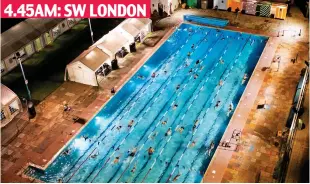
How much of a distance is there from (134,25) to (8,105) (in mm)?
18747

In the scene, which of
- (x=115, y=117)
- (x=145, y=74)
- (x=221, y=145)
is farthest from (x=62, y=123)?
(x=221, y=145)

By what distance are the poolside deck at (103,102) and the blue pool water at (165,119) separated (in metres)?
A: 1.33

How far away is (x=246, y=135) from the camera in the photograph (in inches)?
1313

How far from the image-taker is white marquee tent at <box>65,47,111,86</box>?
40.1 m

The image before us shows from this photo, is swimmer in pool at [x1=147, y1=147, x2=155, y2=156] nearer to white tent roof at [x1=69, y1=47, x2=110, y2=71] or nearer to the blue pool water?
the blue pool water

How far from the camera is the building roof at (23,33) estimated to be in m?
43.3

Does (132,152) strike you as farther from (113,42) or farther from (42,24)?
(42,24)

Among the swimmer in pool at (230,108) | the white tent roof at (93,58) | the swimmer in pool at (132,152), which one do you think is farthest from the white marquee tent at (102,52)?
the swimmer in pool at (230,108)

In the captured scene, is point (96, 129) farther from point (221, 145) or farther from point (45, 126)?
point (221, 145)

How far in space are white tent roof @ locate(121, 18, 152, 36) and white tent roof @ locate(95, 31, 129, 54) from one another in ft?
4.43

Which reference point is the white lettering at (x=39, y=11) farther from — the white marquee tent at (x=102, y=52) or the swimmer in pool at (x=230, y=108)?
the swimmer in pool at (x=230, y=108)

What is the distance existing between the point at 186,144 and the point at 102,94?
11037mm

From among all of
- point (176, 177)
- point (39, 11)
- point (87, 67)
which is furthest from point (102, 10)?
point (176, 177)

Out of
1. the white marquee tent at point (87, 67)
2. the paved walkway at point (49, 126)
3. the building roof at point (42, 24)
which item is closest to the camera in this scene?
the paved walkway at point (49, 126)
